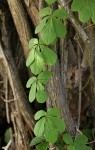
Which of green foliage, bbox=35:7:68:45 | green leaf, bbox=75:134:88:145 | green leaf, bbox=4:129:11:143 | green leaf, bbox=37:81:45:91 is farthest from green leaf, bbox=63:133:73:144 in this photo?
green leaf, bbox=4:129:11:143

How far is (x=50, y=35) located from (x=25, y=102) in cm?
53

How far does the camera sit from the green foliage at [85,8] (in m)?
0.94

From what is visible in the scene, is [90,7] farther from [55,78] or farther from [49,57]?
[55,78]

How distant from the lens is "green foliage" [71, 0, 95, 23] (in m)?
0.94

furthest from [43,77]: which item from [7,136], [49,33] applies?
[7,136]

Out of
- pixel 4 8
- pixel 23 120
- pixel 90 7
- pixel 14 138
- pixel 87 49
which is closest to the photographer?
pixel 90 7

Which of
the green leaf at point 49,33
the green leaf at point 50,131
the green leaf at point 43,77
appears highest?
the green leaf at point 49,33

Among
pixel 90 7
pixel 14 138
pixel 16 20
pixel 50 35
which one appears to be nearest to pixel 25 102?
pixel 14 138

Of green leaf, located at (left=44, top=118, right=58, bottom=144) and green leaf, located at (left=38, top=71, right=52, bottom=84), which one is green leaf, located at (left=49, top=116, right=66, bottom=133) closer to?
green leaf, located at (left=44, top=118, right=58, bottom=144)

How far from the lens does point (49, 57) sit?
1.02 m

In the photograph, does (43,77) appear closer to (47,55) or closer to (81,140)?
(47,55)

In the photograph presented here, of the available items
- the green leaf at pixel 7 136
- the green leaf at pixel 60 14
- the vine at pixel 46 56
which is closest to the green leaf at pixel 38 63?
the vine at pixel 46 56

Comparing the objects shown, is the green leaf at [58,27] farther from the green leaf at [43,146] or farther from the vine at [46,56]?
the green leaf at [43,146]

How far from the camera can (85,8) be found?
3.11ft
